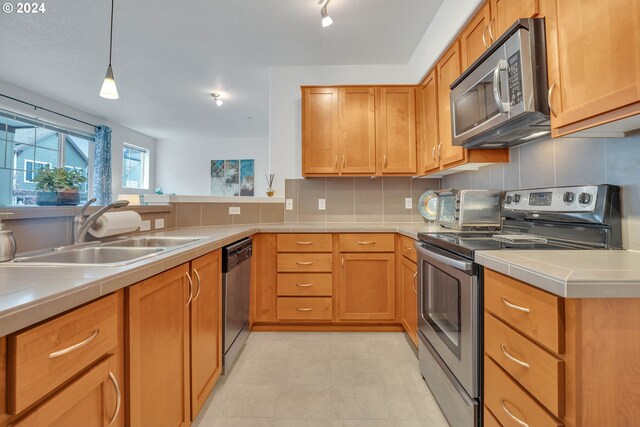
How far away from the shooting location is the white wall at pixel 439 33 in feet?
5.81

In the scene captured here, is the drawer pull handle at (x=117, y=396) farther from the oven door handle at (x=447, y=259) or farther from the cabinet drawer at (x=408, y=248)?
the cabinet drawer at (x=408, y=248)

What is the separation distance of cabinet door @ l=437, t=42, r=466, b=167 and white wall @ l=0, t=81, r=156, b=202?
212 inches

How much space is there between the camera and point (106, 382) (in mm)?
→ 750

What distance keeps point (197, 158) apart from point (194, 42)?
14.6ft

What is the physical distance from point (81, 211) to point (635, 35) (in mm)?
2227

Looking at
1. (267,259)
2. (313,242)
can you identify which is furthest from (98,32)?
(313,242)

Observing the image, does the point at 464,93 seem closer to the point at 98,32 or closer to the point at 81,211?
the point at 81,211

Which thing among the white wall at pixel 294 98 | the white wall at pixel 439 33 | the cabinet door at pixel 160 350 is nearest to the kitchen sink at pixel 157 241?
the cabinet door at pixel 160 350

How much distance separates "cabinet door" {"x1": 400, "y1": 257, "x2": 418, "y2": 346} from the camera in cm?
199

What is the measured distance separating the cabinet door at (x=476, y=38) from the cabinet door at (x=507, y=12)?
41 mm

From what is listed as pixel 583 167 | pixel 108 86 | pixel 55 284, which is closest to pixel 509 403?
pixel 583 167

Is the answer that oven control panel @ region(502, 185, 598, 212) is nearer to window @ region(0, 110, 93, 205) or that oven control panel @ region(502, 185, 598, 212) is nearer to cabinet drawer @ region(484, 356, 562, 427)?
cabinet drawer @ region(484, 356, 562, 427)

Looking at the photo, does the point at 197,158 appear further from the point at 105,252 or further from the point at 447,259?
the point at 447,259

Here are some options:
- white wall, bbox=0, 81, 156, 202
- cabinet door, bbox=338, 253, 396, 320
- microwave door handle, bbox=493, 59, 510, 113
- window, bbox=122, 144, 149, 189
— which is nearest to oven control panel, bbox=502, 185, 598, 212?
microwave door handle, bbox=493, 59, 510, 113
